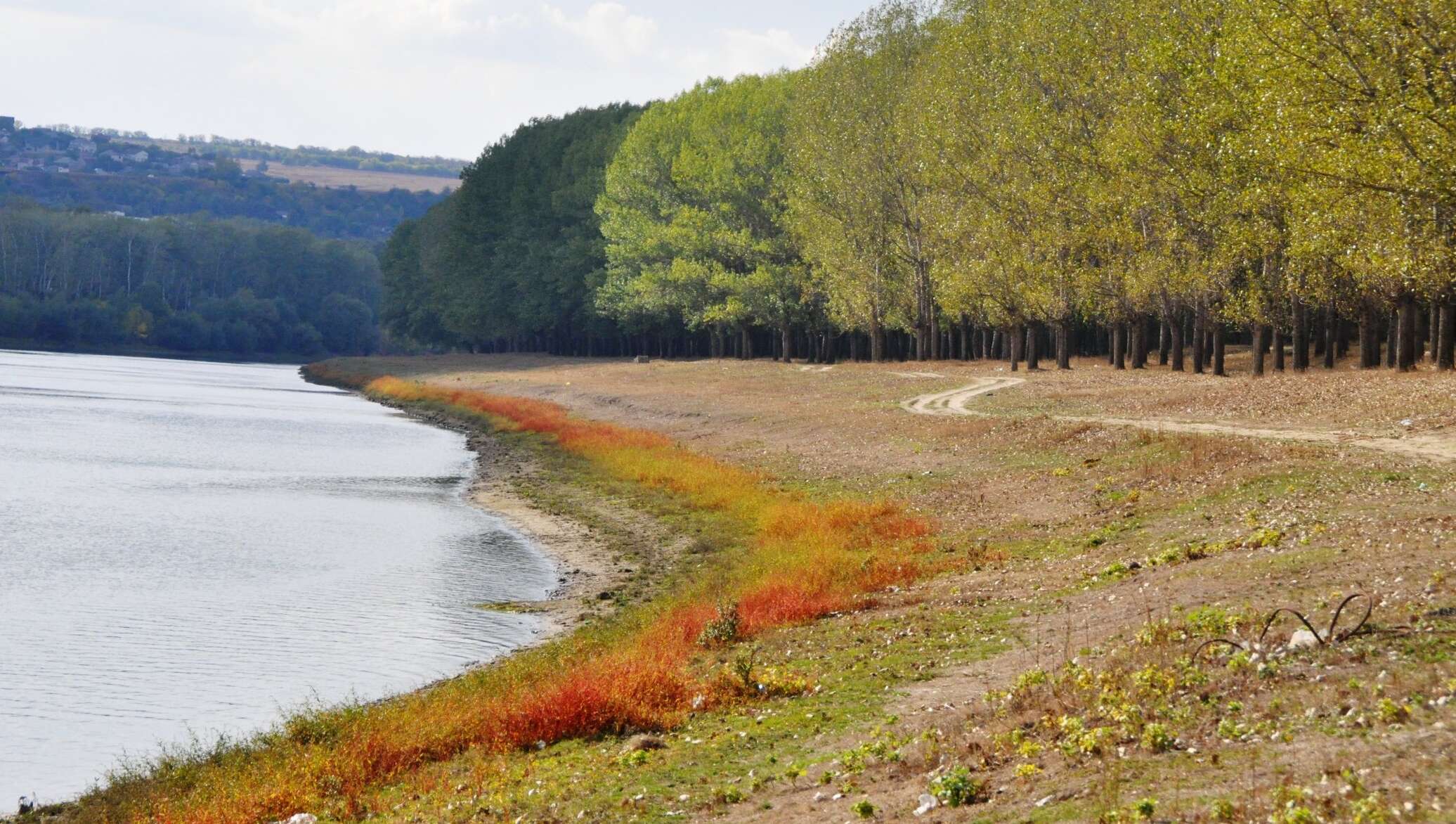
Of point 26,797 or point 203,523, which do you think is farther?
point 203,523

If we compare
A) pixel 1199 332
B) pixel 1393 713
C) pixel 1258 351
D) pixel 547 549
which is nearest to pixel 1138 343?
pixel 1199 332

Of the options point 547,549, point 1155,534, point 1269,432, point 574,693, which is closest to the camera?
point 574,693

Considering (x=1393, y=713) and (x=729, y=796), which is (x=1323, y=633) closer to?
(x=1393, y=713)

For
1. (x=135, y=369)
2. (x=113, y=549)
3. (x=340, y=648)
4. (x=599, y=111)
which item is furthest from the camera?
(x=135, y=369)

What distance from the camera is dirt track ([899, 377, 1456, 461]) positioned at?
3064 centimetres

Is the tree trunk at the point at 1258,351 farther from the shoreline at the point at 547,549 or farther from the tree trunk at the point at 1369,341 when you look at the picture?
the shoreline at the point at 547,549

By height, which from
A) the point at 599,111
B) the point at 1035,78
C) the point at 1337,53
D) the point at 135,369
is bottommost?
the point at 135,369

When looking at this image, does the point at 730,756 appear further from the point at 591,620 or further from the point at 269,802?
the point at 591,620

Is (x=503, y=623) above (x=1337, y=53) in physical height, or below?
below

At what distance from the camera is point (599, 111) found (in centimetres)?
14638

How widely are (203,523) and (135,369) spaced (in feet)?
441

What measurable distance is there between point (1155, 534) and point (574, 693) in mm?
13325

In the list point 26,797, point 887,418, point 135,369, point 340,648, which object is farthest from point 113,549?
point 135,369

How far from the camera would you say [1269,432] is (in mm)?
36750
